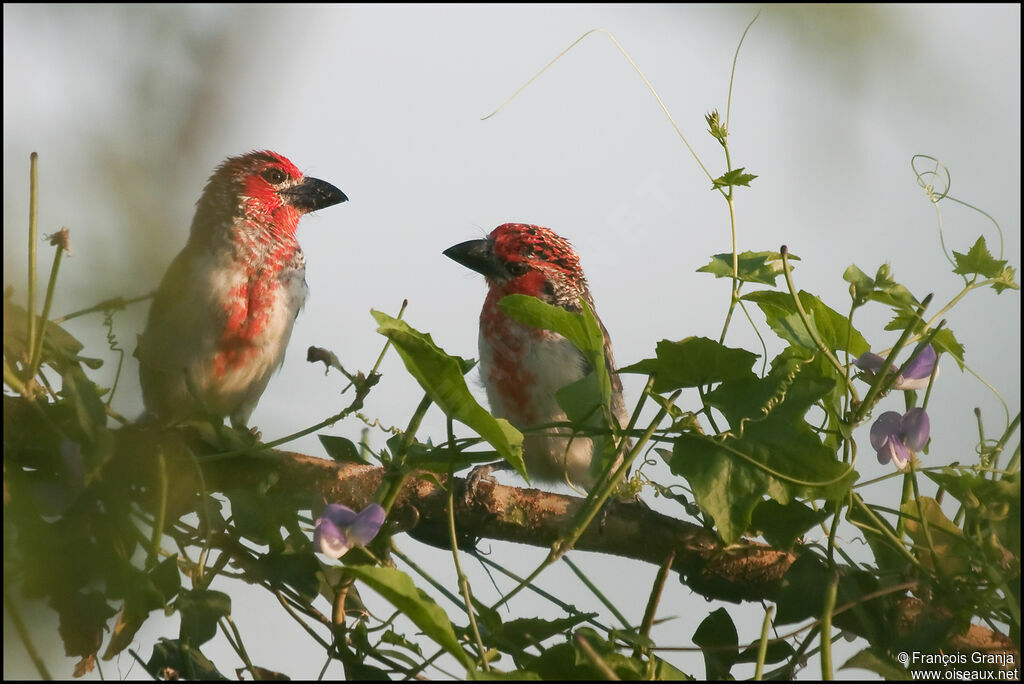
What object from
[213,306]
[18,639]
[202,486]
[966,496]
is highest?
[213,306]

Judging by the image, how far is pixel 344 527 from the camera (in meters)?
1.61

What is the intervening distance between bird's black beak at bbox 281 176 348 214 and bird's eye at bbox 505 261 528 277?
74cm

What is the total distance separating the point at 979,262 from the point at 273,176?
2.70m

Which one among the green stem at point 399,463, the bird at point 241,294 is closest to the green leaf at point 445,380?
the green stem at point 399,463

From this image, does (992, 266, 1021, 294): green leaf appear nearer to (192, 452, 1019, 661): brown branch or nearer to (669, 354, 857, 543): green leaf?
(669, 354, 857, 543): green leaf

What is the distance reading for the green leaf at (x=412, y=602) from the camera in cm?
142

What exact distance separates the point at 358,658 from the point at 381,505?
0.90 ft

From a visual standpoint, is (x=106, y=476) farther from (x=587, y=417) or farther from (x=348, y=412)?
(x=587, y=417)

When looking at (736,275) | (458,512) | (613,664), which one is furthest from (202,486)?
(736,275)

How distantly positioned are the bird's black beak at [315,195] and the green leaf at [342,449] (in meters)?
1.98

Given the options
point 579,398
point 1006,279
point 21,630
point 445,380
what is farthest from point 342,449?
point 1006,279

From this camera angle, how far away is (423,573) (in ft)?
5.75

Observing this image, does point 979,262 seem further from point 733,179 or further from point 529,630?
point 529,630

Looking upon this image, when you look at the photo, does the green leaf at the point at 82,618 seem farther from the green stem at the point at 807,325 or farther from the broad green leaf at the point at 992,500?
the broad green leaf at the point at 992,500
